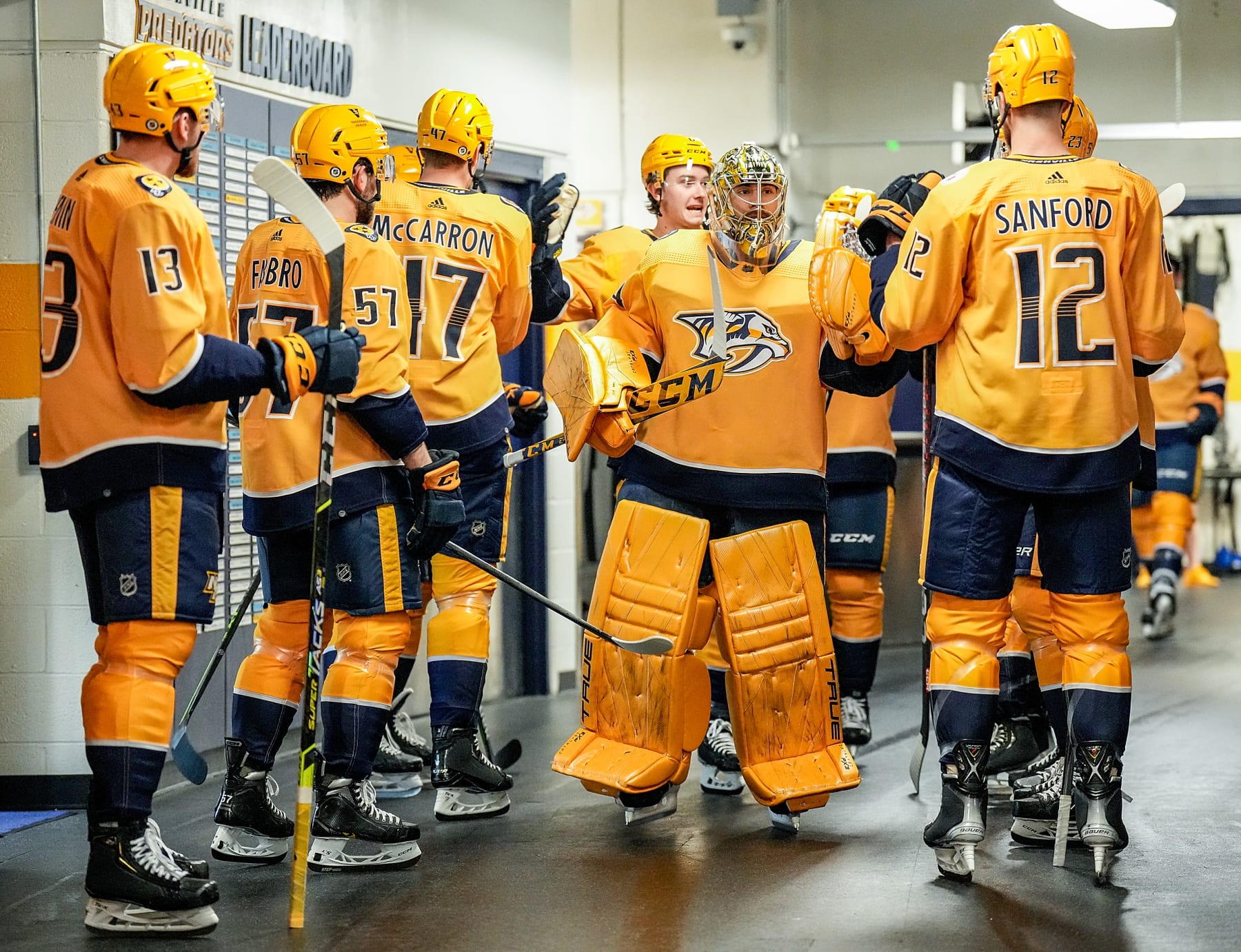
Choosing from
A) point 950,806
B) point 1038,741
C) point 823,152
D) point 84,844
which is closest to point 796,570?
point 950,806

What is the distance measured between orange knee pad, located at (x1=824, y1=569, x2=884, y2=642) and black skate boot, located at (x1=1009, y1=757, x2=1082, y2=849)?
40.6 inches

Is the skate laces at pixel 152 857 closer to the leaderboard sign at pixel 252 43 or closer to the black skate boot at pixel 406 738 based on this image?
the black skate boot at pixel 406 738

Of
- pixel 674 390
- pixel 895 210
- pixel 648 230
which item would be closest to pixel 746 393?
pixel 674 390

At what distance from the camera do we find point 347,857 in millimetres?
3555

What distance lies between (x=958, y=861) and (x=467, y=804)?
1361mm

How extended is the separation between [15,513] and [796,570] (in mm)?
2117

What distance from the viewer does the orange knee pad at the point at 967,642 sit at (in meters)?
3.38

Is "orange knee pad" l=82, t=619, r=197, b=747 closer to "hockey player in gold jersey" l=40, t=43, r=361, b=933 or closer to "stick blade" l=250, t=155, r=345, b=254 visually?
"hockey player in gold jersey" l=40, t=43, r=361, b=933

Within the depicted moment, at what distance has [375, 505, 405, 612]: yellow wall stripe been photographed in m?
3.64

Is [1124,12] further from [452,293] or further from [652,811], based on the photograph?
[652,811]

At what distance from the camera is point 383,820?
3.63 m

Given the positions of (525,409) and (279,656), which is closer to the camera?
(279,656)

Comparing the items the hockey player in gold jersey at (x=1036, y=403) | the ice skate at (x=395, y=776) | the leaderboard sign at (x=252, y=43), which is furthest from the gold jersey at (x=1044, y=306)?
the leaderboard sign at (x=252, y=43)

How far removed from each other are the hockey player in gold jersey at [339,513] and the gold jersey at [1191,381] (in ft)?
18.6
